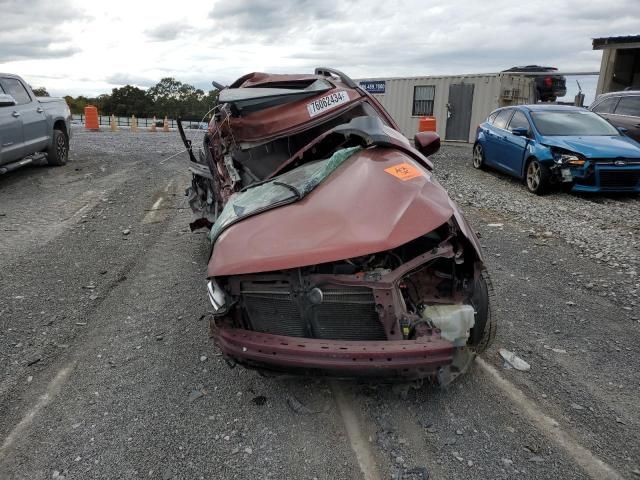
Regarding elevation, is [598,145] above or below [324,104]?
below

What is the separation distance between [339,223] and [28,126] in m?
8.55

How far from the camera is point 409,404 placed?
302 cm

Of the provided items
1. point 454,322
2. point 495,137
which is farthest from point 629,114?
point 454,322

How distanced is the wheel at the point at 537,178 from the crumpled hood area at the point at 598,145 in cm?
42

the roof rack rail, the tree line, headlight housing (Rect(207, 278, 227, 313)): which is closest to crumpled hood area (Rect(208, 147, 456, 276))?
headlight housing (Rect(207, 278, 227, 313))

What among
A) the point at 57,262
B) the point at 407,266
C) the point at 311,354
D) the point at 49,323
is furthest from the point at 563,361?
the point at 57,262

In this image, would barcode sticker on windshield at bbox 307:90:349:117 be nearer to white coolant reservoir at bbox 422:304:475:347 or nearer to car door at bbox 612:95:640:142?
white coolant reservoir at bbox 422:304:475:347

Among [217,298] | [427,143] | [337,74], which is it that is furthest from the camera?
[337,74]

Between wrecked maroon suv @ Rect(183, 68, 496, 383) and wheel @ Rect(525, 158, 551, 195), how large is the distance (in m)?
6.12

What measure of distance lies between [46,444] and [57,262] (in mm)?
3094

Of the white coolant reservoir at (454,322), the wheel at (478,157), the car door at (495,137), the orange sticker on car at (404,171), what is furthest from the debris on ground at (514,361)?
the wheel at (478,157)

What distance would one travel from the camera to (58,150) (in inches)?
412

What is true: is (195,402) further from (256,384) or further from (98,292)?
(98,292)

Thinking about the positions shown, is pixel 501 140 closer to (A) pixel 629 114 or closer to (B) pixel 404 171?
(A) pixel 629 114
